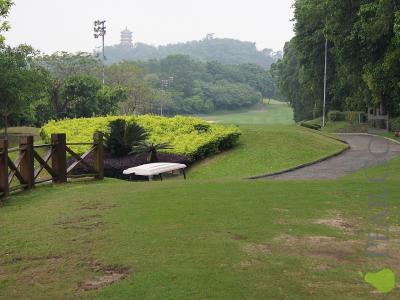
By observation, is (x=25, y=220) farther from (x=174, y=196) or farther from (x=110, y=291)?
(x=110, y=291)

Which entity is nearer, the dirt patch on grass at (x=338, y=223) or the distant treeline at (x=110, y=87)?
the dirt patch on grass at (x=338, y=223)

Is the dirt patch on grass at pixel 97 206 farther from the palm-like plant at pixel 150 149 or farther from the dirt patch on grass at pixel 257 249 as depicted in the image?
the palm-like plant at pixel 150 149

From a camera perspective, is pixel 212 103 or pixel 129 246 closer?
pixel 129 246

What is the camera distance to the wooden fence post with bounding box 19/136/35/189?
11.8 meters

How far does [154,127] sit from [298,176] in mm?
10258

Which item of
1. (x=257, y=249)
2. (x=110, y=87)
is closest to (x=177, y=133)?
(x=257, y=249)

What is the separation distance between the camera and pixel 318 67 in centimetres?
5228

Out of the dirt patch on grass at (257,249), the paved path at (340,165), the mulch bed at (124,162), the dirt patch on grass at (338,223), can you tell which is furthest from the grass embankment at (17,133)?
the dirt patch on grass at (257,249)

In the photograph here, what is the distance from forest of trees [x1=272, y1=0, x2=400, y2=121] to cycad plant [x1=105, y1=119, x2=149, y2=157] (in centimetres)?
1421

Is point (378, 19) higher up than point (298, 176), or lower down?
higher up

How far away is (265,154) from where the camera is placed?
2105 cm

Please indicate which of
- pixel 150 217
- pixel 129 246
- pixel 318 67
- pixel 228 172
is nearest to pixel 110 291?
pixel 129 246

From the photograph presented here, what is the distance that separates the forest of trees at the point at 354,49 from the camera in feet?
95.5

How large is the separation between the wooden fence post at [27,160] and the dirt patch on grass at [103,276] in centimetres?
704
